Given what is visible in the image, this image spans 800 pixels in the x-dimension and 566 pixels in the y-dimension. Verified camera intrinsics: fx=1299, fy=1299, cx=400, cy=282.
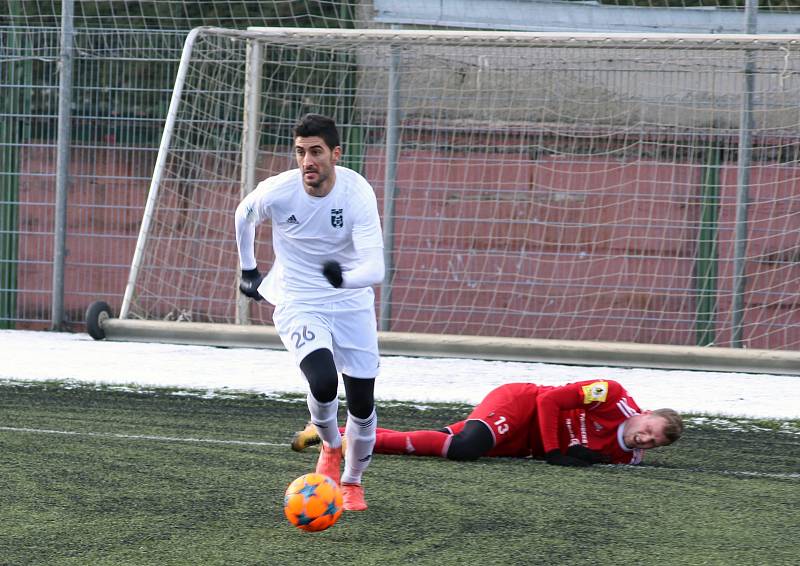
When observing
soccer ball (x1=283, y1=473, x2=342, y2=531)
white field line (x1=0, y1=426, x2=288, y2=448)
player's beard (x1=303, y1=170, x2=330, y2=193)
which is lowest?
white field line (x1=0, y1=426, x2=288, y2=448)

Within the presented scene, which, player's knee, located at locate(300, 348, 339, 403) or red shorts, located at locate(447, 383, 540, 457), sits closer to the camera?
player's knee, located at locate(300, 348, 339, 403)

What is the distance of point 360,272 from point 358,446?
0.78m

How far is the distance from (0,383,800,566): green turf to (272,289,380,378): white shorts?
1.91 ft

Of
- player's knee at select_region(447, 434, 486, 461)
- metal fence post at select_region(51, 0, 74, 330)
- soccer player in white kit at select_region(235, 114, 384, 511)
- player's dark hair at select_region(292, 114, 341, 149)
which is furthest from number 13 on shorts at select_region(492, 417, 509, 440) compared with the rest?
metal fence post at select_region(51, 0, 74, 330)

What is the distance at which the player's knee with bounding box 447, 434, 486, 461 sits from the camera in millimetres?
6332

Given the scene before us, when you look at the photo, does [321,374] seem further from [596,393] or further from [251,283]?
[596,393]

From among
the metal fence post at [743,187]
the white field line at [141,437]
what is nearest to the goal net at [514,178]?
the metal fence post at [743,187]

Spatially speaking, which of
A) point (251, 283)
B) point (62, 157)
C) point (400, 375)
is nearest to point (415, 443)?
point (251, 283)

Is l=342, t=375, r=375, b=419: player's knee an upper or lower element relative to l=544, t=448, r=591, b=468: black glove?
upper

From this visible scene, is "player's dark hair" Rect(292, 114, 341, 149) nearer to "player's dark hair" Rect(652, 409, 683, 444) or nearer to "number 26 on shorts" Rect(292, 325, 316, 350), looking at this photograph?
"number 26 on shorts" Rect(292, 325, 316, 350)

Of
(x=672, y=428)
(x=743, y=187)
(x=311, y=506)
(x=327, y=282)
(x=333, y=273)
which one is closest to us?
(x=311, y=506)

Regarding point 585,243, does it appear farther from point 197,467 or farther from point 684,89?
point 197,467

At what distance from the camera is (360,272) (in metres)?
5.08

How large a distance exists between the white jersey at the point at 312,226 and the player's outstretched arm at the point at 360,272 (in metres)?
0.09
